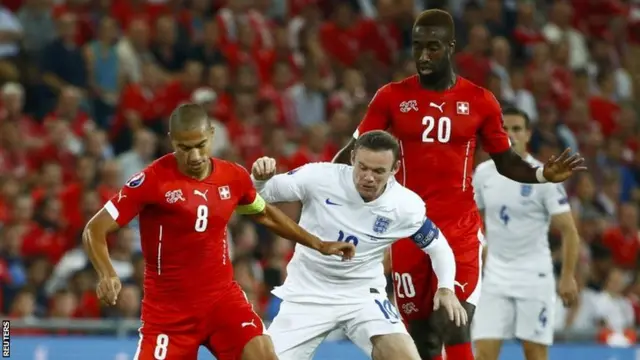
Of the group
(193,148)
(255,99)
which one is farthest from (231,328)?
(255,99)

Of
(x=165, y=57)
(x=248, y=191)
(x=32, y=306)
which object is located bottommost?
(x=32, y=306)

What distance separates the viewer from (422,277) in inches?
371

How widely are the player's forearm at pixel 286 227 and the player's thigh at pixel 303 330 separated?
0.42m

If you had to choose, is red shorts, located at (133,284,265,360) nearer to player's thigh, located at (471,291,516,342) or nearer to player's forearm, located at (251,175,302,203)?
player's forearm, located at (251,175,302,203)

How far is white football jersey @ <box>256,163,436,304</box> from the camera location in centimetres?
898

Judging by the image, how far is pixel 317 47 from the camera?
1783 centimetres

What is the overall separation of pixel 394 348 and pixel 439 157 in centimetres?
133

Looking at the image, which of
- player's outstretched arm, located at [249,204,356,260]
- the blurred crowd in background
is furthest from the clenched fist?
the blurred crowd in background

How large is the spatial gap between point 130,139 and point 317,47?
10.4 ft

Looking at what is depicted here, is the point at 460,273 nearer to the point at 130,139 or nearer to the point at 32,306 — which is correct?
the point at 32,306

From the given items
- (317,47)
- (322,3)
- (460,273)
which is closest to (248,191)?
(460,273)

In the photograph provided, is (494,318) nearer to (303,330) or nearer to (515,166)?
(515,166)

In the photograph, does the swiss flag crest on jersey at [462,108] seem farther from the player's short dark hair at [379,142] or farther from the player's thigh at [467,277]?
the player's thigh at [467,277]

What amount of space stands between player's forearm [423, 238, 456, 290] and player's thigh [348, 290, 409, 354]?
342 mm
